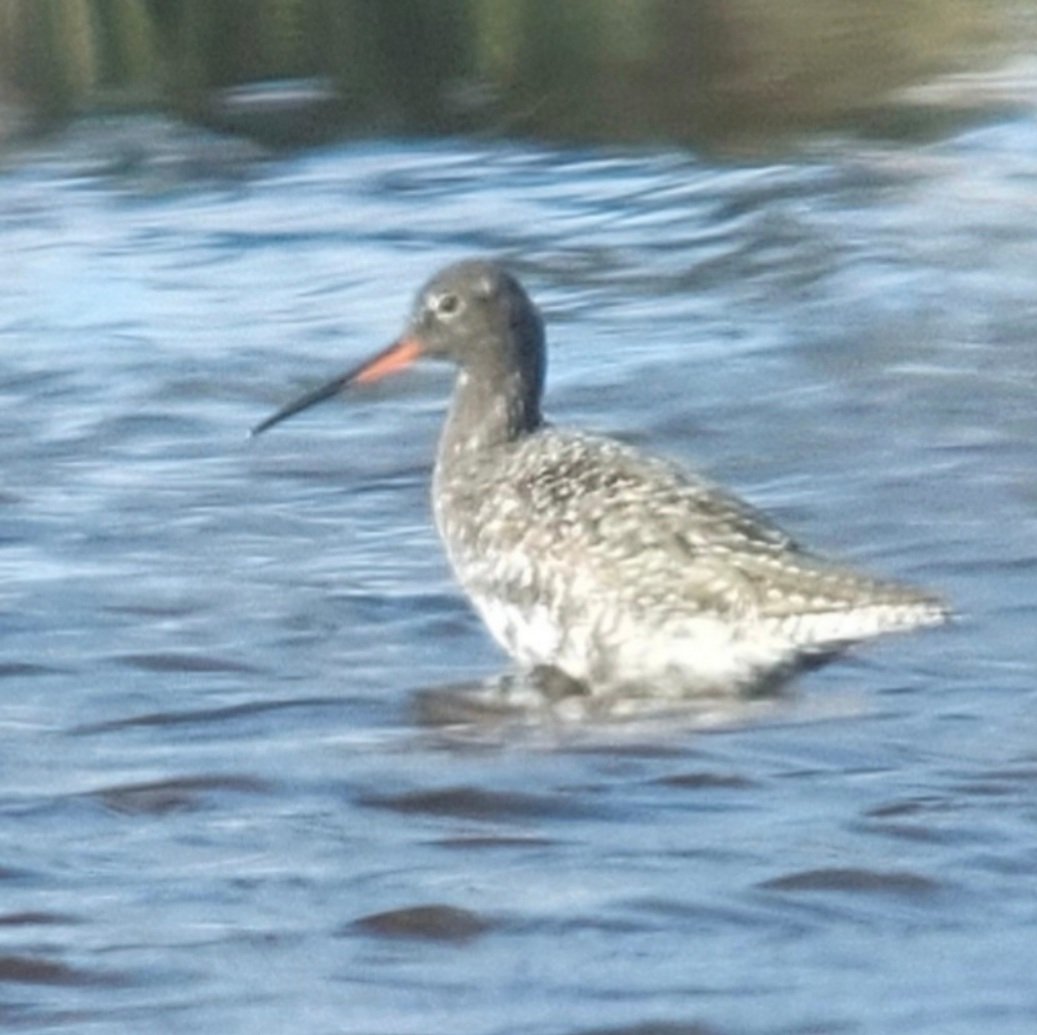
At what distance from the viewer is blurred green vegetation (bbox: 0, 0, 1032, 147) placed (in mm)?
18797

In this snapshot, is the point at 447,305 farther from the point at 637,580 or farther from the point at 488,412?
the point at 637,580

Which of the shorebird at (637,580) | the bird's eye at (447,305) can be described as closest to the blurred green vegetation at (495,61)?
the bird's eye at (447,305)

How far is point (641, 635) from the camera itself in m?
9.52

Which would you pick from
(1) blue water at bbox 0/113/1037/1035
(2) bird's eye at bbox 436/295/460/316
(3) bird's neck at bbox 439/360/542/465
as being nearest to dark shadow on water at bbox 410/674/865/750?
(1) blue water at bbox 0/113/1037/1035

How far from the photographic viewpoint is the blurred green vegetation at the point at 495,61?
1880cm

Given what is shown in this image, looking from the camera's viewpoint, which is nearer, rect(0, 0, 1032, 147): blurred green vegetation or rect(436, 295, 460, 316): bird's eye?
rect(436, 295, 460, 316): bird's eye

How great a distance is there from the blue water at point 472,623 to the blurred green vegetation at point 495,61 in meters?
1.10

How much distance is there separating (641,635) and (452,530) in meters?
0.77

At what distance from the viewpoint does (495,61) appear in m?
20.1

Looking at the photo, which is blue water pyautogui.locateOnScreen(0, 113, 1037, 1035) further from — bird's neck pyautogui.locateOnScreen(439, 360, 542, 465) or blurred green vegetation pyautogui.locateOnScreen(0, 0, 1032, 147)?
blurred green vegetation pyautogui.locateOnScreen(0, 0, 1032, 147)

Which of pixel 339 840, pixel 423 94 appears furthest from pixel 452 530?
pixel 423 94

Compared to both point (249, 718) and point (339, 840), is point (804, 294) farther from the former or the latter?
point (339, 840)

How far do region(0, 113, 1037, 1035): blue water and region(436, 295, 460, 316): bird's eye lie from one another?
2.52 ft

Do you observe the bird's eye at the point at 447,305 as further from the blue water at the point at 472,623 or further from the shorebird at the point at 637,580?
the blue water at the point at 472,623
